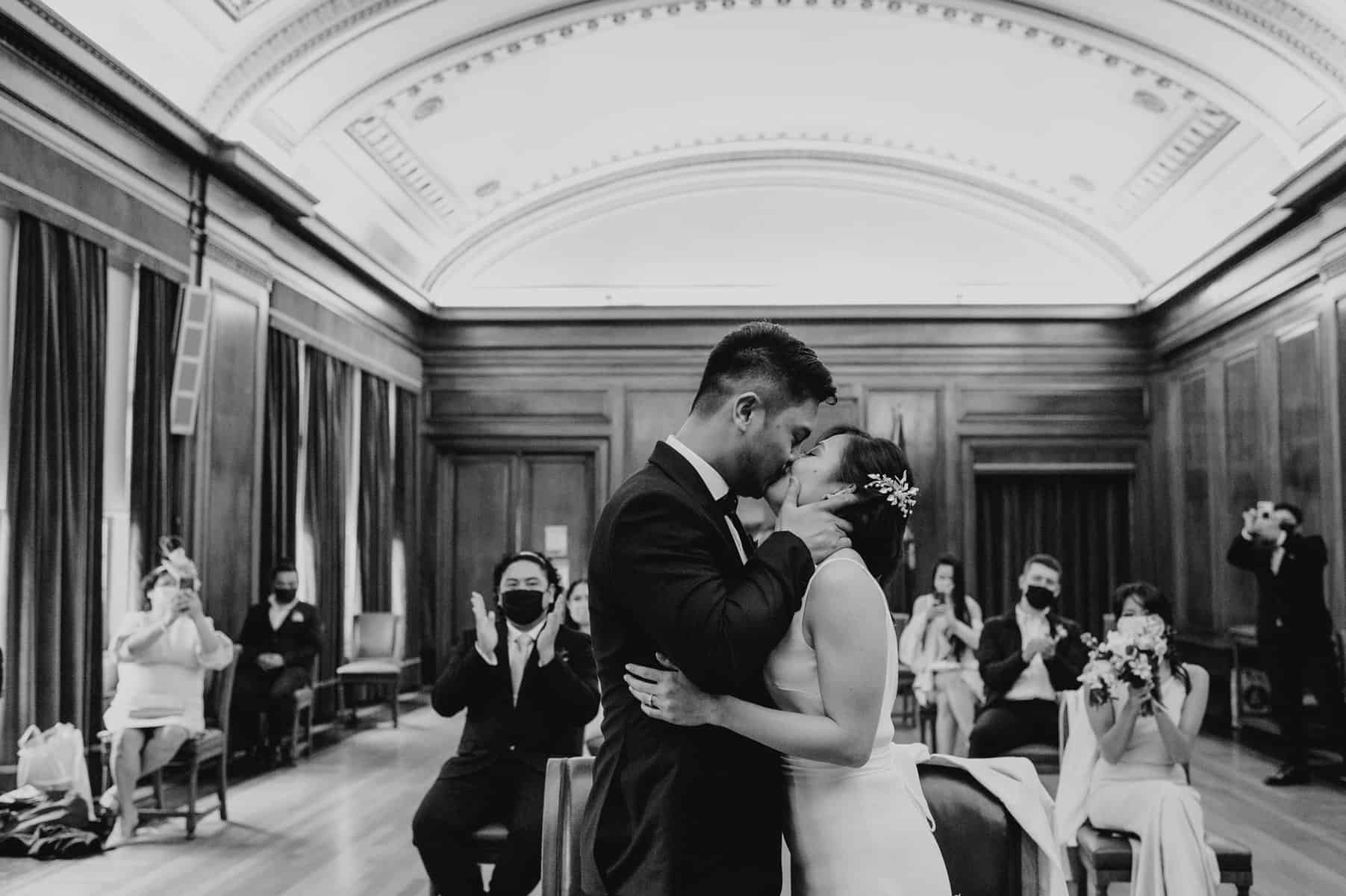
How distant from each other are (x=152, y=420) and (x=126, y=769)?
7.07 feet

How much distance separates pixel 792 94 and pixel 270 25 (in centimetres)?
444

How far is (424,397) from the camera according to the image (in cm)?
1232

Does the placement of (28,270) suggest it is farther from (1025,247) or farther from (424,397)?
(1025,247)

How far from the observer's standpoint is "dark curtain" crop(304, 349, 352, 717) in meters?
9.29

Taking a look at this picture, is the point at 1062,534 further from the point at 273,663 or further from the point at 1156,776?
the point at 1156,776

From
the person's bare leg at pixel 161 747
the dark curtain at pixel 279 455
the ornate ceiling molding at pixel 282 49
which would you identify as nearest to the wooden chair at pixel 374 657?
the dark curtain at pixel 279 455

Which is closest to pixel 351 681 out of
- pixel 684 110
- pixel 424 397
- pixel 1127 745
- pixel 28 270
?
pixel 424 397

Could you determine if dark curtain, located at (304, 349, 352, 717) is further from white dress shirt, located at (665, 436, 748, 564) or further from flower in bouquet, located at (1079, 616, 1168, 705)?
white dress shirt, located at (665, 436, 748, 564)

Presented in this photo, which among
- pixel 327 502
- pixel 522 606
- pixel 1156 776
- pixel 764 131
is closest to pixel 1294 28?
pixel 764 131

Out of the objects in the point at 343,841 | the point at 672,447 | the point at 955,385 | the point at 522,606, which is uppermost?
the point at 955,385

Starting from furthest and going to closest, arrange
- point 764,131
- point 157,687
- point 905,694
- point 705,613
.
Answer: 1. point 764,131
2. point 905,694
3. point 157,687
4. point 705,613

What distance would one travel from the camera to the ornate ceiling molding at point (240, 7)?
690 centimetres

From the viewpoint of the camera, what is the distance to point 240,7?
6984 millimetres

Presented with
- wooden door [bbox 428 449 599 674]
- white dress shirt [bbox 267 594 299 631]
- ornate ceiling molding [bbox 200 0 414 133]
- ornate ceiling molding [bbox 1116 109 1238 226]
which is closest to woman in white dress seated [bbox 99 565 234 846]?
white dress shirt [bbox 267 594 299 631]
